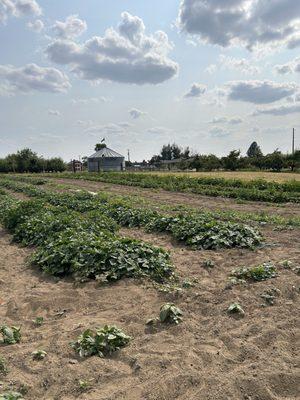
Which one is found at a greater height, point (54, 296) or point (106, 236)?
point (106, 236)

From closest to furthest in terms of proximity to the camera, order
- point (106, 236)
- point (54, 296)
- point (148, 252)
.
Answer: point (54, 296)
point (148, 252)
point (106, 236)

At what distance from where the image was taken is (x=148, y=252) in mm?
7082

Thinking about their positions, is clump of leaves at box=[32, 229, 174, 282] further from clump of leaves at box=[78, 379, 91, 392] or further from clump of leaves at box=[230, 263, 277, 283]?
clump of leaves at box=[78, 379, 91, 392]

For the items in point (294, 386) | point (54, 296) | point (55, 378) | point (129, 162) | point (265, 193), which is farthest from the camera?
point (129, 162)

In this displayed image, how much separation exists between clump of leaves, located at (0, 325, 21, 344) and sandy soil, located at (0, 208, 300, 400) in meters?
0.09

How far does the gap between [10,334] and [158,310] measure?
1.78m

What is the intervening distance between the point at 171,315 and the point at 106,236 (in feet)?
11.7

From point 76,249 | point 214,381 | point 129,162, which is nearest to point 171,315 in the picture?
point 214,381

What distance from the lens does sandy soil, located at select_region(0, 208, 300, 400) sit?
11.4 feet

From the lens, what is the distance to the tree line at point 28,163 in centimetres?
8888

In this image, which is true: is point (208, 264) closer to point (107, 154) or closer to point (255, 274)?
point (255, 274)

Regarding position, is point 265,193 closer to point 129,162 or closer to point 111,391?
point 111,391

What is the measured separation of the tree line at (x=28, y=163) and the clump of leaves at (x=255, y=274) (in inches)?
3435

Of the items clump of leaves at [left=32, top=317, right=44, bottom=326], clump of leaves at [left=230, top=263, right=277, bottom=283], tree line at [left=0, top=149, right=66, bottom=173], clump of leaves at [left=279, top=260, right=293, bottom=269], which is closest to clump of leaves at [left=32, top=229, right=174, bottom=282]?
clump of leaves at [left=230, top=263, right=277, bottom=283]
